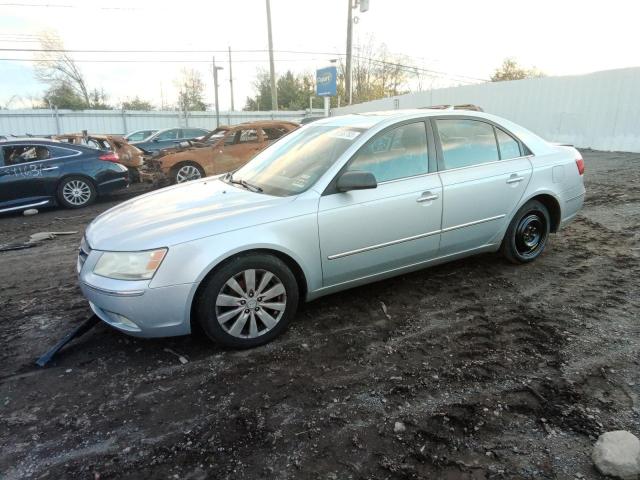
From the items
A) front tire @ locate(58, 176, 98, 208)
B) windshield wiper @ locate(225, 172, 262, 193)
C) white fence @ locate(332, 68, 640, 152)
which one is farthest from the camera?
white fence @ locate(332, 68, 640, 152)

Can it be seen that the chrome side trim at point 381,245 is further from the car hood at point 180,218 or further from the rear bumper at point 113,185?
the rear bumper at point 113,185

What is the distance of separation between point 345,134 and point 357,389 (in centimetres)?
214

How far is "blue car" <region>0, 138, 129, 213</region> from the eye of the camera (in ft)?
28.2

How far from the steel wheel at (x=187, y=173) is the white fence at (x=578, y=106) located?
1214cm

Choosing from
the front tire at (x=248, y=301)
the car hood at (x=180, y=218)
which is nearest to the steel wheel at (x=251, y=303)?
the front tire at (x=248, y=301)

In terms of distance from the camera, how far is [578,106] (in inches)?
583

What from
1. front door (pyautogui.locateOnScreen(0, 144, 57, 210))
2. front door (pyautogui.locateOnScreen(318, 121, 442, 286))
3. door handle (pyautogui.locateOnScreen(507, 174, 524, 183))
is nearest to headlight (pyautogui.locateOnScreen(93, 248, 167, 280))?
front door (pyautogui.locateOnScreen(318, 121, 442, 286))

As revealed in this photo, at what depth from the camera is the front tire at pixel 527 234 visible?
4.55 metres

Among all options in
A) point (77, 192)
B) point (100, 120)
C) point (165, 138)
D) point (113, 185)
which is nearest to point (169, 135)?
point (165, 138)

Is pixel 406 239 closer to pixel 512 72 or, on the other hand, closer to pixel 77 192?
pixel 77 192

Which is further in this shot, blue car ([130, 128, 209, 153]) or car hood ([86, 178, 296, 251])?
blue car ([130, 128, 209, 153])

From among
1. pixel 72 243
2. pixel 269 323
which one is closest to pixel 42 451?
pixel 269 323

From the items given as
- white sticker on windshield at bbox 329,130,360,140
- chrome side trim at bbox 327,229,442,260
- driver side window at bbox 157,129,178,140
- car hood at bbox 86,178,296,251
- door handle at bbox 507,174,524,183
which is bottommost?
chrome side trim at bbox 327,229,442,260

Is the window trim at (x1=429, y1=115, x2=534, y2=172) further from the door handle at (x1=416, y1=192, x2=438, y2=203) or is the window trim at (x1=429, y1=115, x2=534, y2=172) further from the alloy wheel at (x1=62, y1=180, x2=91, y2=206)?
the alloy wheel at (x1=62, y1=180, x2=91, y2=206)
